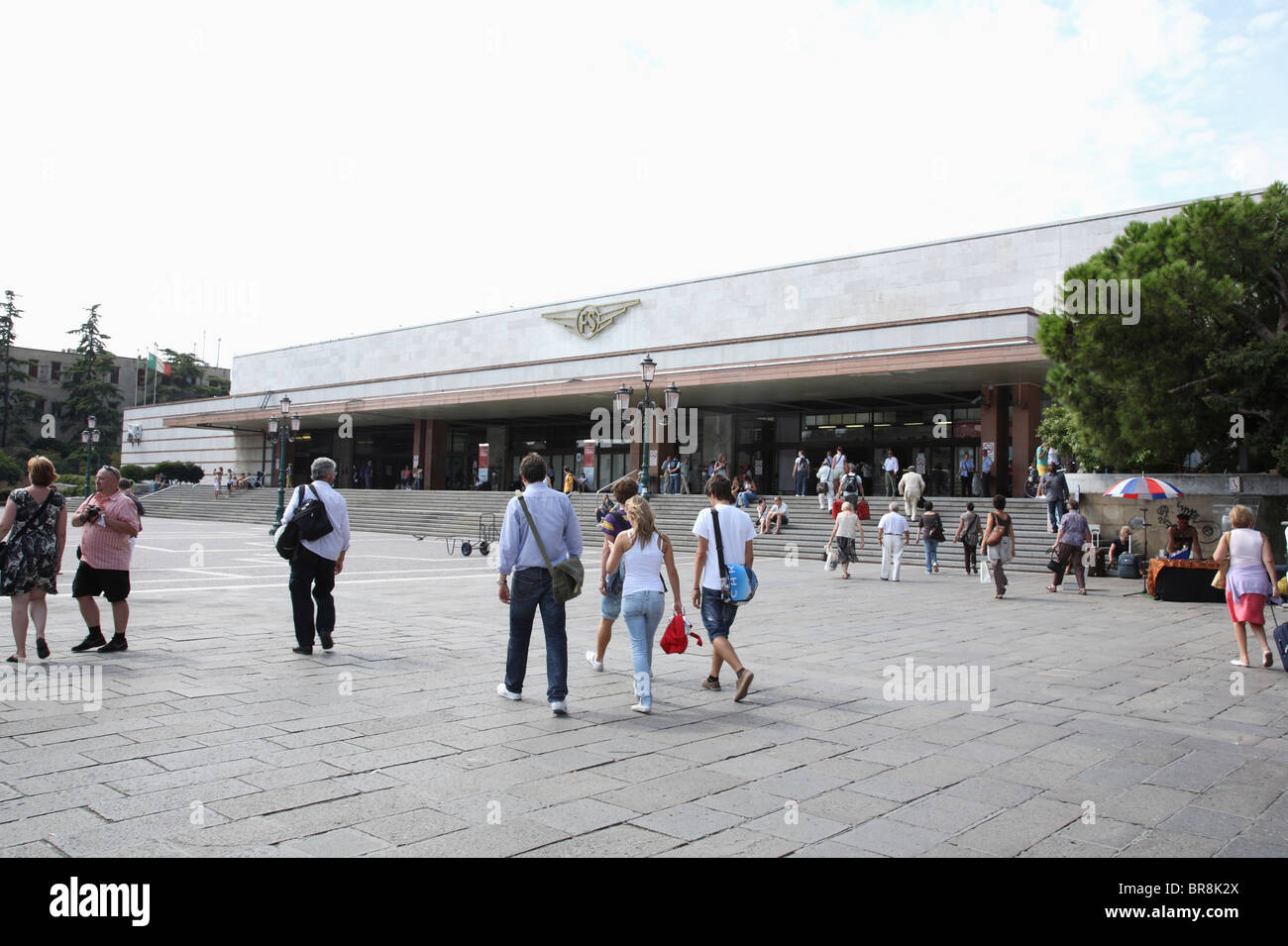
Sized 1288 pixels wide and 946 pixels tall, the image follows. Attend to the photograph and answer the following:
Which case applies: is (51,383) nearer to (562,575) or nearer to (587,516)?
(587,516)

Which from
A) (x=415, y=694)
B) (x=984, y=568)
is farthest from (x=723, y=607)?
(x=984, y=568)

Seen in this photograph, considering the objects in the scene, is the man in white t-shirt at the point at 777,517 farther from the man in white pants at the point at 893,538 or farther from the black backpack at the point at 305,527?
the black backpack at the point at 305,527

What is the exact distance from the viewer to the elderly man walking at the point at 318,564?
7.50 m

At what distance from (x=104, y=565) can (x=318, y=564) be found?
5.65ft

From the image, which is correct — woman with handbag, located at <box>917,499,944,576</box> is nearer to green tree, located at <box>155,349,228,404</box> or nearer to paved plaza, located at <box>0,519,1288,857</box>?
paved plaza, located at <box>0,519,1288,857</box>

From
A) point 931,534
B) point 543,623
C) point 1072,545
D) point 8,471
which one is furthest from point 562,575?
point 8,471

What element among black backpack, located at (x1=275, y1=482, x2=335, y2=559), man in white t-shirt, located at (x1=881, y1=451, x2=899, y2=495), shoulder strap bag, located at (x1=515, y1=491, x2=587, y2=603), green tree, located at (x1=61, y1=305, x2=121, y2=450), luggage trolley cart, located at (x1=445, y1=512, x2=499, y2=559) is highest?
green tree, located at (x1=61, y1=305, x2=121, y2=450)

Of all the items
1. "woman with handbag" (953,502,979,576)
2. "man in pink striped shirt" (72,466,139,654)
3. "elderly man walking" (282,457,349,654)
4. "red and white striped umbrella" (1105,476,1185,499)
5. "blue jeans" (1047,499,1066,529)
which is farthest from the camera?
"blue jeans" (1047,499,1066,529)

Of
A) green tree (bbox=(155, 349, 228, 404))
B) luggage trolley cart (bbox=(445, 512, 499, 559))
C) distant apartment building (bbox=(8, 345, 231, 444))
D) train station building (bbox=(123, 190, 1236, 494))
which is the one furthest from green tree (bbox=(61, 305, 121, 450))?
luggage trolley cart (bbox=(445, 512, 499, 559))

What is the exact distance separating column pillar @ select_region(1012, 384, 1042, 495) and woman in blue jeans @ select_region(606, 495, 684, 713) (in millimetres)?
23201

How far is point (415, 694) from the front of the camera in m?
6.13

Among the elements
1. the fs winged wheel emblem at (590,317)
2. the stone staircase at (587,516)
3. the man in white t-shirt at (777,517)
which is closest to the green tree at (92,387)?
the stone staircase at (587,516)

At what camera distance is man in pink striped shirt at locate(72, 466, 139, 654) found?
24.2ft
